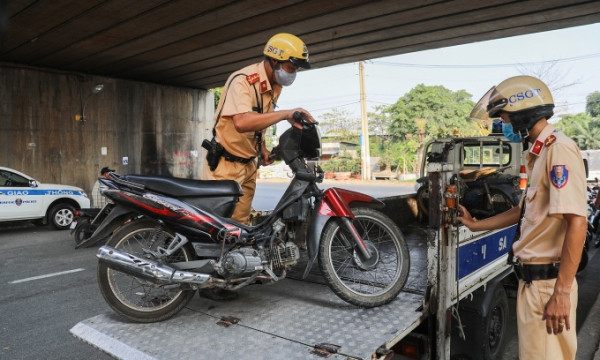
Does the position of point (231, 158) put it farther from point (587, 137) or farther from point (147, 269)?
point (587, 137)

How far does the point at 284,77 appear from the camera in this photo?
3.19m

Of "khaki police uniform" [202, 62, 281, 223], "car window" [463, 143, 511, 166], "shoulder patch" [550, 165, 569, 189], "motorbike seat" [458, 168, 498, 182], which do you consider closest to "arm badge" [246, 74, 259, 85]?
"khaki police uniform" [202, 62, 281, 223]

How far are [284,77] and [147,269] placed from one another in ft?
5.55

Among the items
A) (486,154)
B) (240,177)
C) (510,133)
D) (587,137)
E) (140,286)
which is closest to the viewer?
(510,133)

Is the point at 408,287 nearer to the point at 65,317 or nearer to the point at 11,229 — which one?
the point at 65,317

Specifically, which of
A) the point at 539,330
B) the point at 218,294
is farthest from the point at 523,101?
the point at 218,294

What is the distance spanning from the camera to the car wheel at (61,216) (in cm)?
1032

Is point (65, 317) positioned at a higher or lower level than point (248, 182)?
lower

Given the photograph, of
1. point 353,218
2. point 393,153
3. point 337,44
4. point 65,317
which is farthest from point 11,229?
point 393,153

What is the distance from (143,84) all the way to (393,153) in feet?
69.7

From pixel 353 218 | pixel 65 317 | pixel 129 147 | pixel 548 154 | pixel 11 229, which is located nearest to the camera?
pixel 548 154

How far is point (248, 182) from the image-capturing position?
11.5 feet

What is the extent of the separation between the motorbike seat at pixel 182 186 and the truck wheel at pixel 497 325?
2.18 m

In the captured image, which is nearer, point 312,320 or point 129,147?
point 312,320
